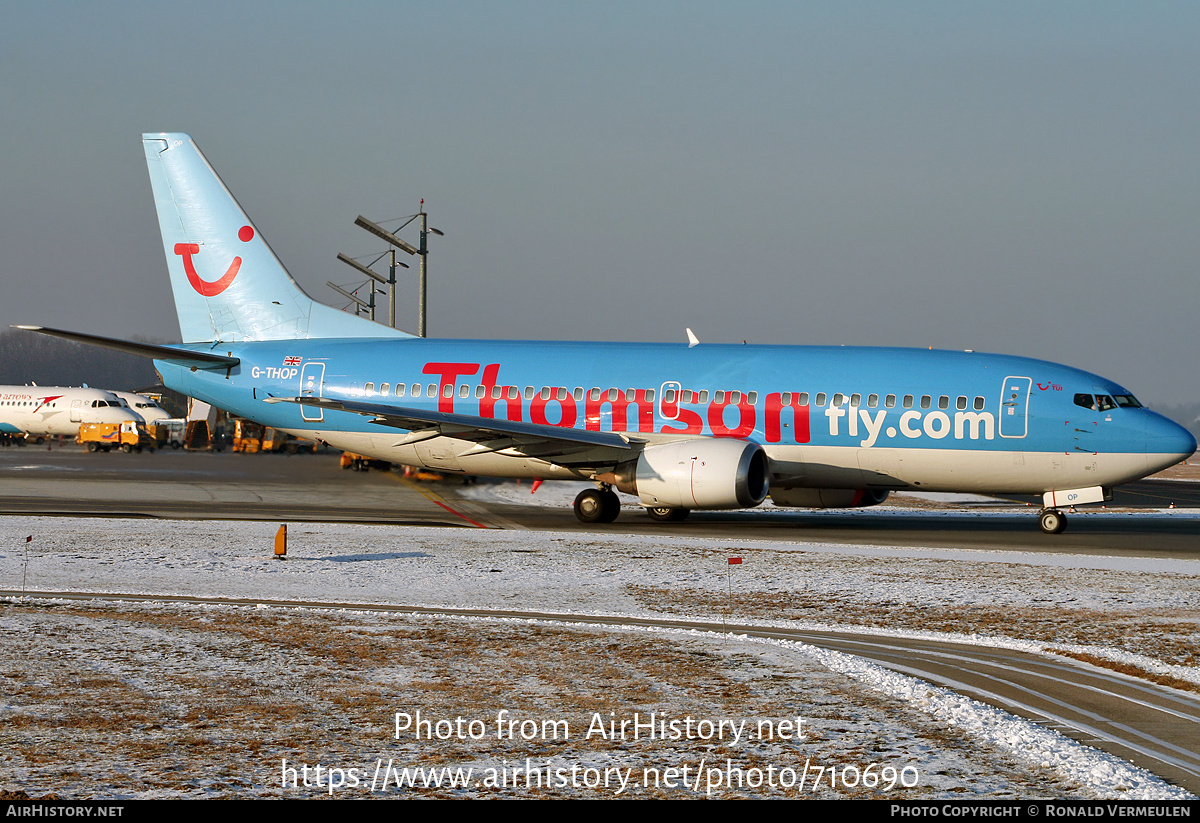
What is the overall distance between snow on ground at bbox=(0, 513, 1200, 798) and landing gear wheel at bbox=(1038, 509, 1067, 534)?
4.63 m

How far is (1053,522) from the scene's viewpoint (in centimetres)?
2633

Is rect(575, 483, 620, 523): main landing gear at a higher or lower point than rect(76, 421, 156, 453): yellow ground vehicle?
lower

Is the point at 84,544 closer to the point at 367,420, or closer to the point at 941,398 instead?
the point at 367,420

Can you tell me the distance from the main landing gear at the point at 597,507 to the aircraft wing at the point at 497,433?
131 cm

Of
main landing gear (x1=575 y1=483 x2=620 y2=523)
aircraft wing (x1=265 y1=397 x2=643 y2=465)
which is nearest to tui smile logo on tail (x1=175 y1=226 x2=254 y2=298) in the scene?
aircraft wing (x1=265 y1=397 x2=643 y2=465)

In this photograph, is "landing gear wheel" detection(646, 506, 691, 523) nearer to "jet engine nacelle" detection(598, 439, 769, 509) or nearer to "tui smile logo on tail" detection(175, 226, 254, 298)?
"jet engine nacelle" detection(598, 439, 769, 509)

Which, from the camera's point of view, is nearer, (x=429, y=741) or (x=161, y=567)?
(x=429, y=741)

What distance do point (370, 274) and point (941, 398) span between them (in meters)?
35.2

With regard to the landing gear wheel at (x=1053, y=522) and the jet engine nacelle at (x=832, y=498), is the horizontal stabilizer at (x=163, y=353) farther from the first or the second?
the landing gear wheel at (x=1053, y=522)

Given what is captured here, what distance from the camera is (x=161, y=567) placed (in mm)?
18719

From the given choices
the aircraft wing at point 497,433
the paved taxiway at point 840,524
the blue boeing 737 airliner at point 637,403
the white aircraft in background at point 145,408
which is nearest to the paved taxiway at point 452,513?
→ the paved taxiway at point 840,524

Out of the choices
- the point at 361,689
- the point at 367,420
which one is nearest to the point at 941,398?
the point at 367,420

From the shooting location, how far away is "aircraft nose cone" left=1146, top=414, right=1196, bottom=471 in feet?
82.4

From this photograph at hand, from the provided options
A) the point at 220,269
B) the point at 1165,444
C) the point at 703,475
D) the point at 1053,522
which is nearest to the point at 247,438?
the point at 220,269
